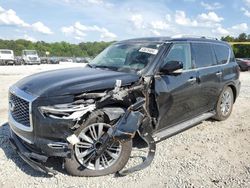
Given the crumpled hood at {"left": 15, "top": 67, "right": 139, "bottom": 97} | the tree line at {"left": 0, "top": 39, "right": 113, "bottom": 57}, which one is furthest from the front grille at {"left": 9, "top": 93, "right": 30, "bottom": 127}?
the tree line at {"left": 0, "top": 39, "right": 113, "bottom": 57}

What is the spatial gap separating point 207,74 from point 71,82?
3.04 m

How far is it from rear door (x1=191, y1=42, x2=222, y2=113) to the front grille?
10.5 ft

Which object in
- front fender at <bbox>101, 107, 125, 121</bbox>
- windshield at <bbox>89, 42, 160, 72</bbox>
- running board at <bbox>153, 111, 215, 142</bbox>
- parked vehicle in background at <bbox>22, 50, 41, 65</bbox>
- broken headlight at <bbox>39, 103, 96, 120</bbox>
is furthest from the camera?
parked vehicle in background at <bbox>22, 50, 41, 65</bbox>

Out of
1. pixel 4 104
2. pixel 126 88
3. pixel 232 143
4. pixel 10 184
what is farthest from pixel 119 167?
pixel 4 104

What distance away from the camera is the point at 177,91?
16.3 ft

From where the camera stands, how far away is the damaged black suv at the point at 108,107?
373 cm

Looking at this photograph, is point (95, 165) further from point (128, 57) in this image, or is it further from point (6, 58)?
point (6, 58)

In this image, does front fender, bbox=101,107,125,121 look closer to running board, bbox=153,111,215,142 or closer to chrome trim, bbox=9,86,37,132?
running board, bbox=153,111,215,142

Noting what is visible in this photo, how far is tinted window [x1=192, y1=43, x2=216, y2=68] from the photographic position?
226 inches

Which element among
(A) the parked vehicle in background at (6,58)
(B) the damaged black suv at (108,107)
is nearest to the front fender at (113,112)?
(B) the damaged black suv at (108,107)

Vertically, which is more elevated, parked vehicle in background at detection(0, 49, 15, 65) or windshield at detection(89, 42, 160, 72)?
windshield at detection(89, 42, 160, 72)

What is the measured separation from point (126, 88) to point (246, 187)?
2.06 meters

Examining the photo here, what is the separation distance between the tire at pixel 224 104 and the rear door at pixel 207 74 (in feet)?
0.79

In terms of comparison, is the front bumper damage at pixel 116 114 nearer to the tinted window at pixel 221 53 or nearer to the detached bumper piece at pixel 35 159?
the detached bumper piece at pixel 35 159
